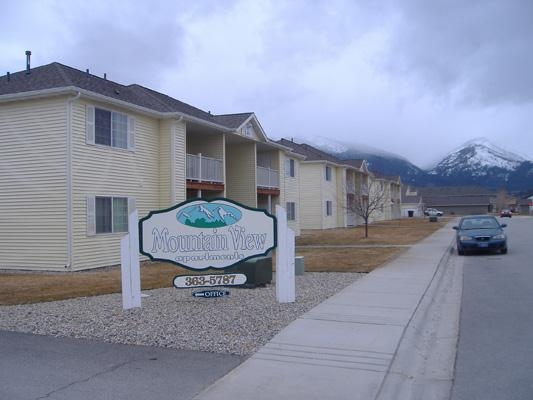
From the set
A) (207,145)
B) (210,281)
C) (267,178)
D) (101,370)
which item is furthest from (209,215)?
(267,178)

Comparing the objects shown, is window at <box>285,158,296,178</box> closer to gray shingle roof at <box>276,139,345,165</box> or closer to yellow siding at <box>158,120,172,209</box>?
gray shingle roof at <box>276,139,345,165</box>

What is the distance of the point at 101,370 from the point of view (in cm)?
619

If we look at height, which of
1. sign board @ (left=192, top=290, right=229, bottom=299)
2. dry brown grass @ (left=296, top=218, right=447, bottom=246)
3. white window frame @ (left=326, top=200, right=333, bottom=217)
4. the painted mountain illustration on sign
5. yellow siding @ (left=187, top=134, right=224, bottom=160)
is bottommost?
sign board @ (left=192, top=290, right=229, bottom=299)

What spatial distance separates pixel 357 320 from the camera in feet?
28.3

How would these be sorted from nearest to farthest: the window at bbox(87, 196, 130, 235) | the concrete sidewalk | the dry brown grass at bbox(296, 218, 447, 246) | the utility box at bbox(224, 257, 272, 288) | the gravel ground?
the concrete sidewalk, the gravel ground, the utility box at bbox(224, 257, 272, 288), the window at bbox(87, 196, 130, 235), the dry brown grass at bbox(296, 218, 447, 246)

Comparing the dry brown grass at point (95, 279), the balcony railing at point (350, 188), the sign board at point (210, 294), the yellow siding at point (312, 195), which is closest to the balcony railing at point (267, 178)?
the dry brown grass at point (95, 279)

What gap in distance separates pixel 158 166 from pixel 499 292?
45.8 ft

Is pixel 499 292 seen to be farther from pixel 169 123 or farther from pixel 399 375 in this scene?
pixel 169 123

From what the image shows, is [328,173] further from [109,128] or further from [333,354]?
[333,354]

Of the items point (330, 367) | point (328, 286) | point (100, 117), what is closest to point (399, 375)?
point (330, 367)

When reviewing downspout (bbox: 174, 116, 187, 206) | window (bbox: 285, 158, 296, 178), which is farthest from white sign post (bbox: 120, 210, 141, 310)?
window (bbox: 285, 158, 296, 178)

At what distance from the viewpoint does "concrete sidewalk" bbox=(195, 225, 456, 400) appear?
17.8 ft

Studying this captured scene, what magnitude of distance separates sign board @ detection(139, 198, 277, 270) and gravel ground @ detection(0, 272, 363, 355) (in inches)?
34.7

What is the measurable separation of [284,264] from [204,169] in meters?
14.3
